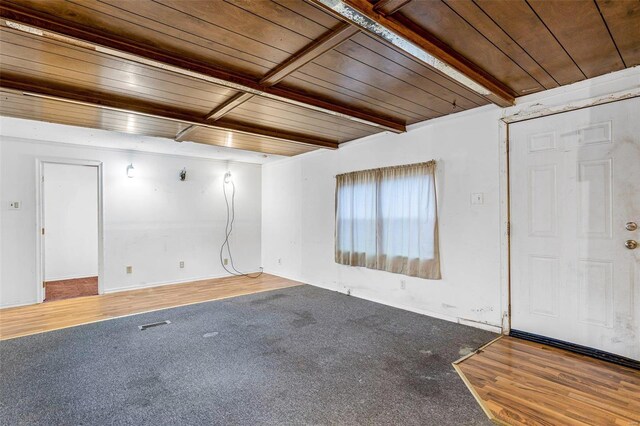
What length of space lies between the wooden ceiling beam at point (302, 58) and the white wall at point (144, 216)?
244cm

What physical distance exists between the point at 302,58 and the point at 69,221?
20.4 ft

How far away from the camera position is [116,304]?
431cm

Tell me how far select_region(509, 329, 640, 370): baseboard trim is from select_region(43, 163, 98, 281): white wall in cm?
724

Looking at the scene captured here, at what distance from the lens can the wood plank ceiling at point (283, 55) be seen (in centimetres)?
174

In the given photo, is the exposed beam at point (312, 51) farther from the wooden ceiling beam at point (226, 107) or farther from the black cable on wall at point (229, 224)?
the black cable on wall at point (229, 224)

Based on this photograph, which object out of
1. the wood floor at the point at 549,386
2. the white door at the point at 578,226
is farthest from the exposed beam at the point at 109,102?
the wood floor at the point at 549,386

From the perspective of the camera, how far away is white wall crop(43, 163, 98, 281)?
→ 19.2ft

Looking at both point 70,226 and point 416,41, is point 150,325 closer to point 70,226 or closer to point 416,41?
→ point 416,41

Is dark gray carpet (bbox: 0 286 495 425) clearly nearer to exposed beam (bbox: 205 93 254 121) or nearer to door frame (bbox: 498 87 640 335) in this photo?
door frame (bbox: 498 87 640 335)

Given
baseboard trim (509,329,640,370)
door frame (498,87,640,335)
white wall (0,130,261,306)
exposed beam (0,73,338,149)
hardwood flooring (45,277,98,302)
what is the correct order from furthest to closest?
hardwood flooring (45,277,98,302), white wall (0,130,261,306), door frame (498,87,640,335), exposed beam (0,73,338,149), baseboard trim (509,329,640,370)

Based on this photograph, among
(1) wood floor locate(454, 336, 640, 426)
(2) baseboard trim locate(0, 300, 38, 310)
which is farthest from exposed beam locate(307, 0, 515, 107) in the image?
(2) baseboard trim locate(0, 300, 38, 310)

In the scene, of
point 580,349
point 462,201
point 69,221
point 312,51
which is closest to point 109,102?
point 312,51

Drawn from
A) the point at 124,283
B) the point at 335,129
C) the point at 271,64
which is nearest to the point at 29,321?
the point at 124,283

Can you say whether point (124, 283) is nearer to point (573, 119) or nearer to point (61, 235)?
point (61, 235)
